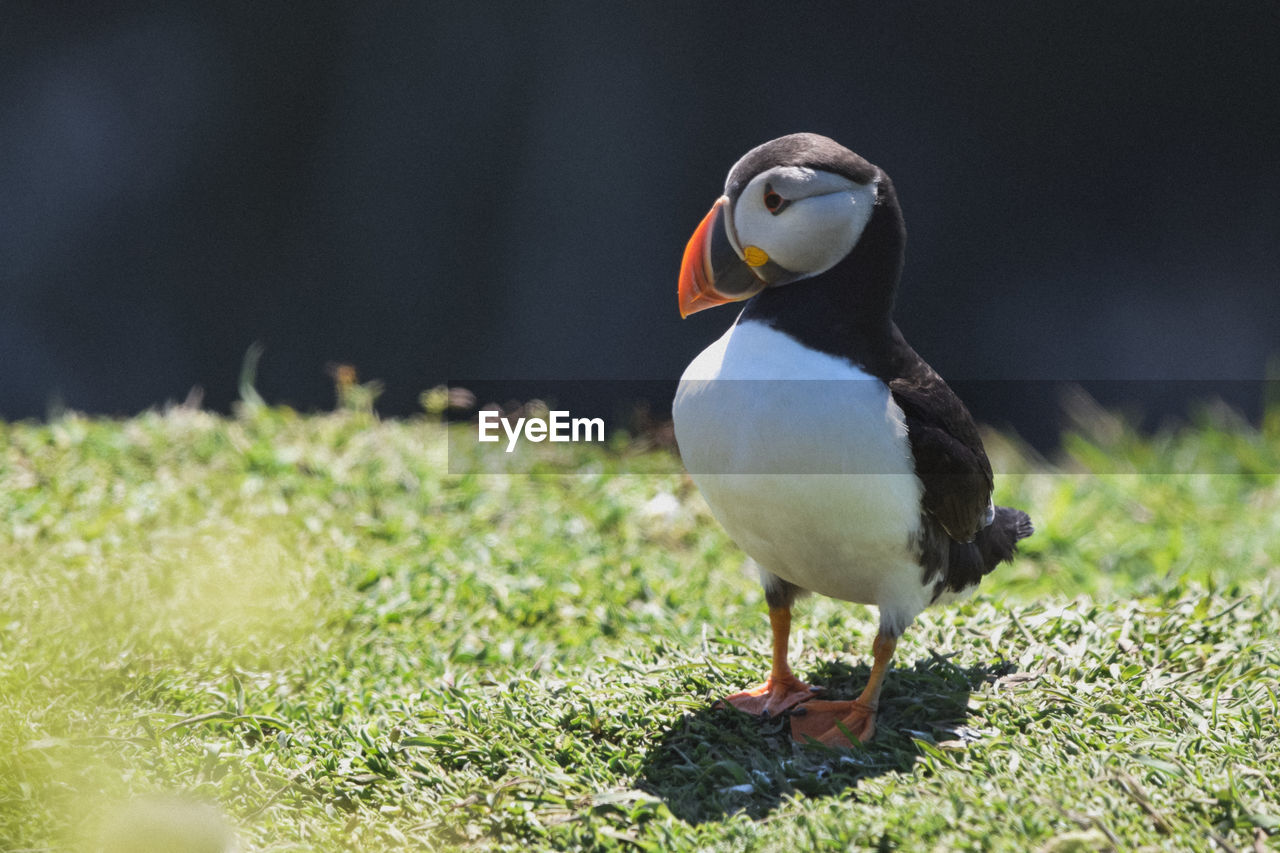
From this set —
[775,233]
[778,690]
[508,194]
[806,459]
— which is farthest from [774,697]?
[508,194]

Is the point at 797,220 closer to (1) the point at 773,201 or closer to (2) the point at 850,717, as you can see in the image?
(1) the point at 773,201

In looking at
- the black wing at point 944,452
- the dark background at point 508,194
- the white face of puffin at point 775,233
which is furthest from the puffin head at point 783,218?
the dark background at point 508,194

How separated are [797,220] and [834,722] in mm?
1098

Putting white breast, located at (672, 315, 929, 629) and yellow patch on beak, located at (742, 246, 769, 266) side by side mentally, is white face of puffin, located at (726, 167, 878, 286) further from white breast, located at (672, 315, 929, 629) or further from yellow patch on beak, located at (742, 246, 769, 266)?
white breast, located at (672, 315, 929, 629)

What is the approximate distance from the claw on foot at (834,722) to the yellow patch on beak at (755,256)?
0.99 metres

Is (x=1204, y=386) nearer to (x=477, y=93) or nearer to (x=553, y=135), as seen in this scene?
(x=553, y=135)

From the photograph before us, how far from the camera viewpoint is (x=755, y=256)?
2574 millimetres

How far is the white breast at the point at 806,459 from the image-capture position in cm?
242

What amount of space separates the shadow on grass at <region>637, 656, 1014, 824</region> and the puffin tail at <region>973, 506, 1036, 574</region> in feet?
0.89

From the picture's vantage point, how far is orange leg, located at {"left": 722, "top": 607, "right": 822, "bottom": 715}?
2754mm

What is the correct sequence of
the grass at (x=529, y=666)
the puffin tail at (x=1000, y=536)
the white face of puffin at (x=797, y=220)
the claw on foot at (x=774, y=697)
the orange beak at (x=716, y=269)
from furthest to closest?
1. the puffin tail at (x=1000, y=536)
2. the claw on foot at (x=774, y=697)
3. the orange beak at (x=716, y=269)
4. the white face of puffin at (x=797, y=220)
5. the grass at (x=529, y=666)

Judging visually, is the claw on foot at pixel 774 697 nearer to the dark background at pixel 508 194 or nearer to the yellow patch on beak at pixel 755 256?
the yellow patch on beak at pixel 755 256

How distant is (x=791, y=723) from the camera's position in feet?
8.80

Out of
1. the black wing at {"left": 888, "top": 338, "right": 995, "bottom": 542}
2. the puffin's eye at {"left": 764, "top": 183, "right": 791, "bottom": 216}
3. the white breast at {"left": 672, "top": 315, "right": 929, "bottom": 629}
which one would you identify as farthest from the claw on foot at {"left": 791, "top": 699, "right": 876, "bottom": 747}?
the puffin's eye at {"left": 764, "top": 183, "right": 791, "bottom": 216}
